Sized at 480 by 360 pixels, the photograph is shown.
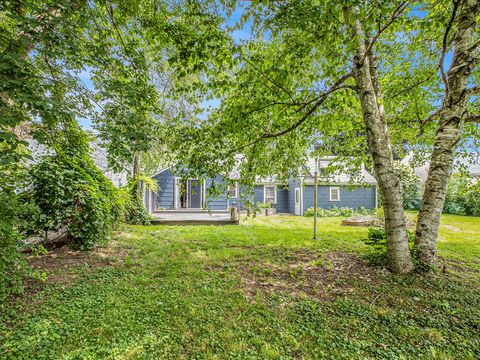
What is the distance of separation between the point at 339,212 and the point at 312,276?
11.7 m

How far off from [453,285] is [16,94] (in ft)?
18.5

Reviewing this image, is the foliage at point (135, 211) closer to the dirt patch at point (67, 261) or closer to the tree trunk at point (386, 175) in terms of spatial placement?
the dirt patch at point (67, 261)

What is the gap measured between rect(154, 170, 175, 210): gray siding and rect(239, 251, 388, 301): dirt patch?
32.5 ft

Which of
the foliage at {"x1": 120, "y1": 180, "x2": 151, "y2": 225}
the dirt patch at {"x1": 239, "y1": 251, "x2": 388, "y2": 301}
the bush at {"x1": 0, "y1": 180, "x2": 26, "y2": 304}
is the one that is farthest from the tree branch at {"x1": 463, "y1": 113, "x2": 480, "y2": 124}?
the foliage at {"x1": 120, "y1": 180, "x2": 151, "y2": 225}

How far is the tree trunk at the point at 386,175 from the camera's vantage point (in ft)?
11.0

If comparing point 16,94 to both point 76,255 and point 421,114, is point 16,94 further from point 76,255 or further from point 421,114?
point 421,114

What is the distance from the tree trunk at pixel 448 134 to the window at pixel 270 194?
1277cm

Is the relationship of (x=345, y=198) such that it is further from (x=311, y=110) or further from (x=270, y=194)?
(x=311, y=110)

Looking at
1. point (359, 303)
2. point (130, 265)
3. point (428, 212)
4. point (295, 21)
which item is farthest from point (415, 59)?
point (130, 265)

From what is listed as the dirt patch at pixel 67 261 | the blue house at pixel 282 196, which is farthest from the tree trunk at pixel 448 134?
the blue house at pixel 282 196

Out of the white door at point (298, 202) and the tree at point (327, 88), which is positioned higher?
the tree at point (327, 88)

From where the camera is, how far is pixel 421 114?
16.1ft

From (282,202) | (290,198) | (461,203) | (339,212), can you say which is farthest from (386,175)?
(461,203)

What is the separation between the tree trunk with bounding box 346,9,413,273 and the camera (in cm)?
334
